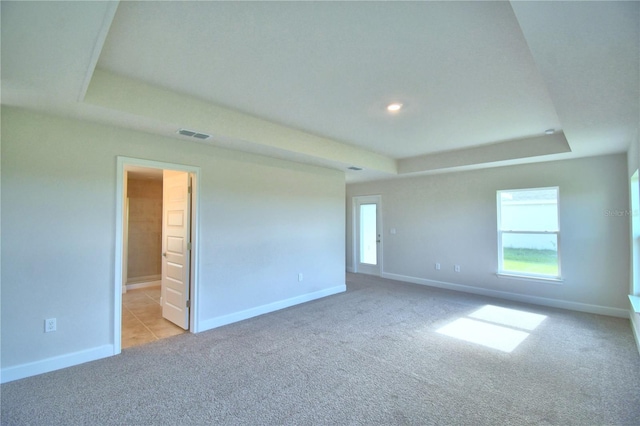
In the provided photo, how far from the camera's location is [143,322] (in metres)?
4.05

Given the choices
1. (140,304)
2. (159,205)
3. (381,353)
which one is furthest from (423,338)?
(159,205)

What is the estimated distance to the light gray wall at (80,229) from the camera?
2557 mm

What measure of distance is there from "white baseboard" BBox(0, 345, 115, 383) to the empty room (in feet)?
0.09

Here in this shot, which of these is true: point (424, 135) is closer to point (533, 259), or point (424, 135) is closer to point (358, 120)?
point (358, 120)

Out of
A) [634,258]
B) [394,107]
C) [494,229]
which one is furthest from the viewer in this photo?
[494,229]

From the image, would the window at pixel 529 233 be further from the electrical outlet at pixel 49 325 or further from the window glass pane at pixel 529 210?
the electrical outlet at pixel 49 325

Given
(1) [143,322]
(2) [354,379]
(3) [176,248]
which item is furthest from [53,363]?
(2) [354,379]

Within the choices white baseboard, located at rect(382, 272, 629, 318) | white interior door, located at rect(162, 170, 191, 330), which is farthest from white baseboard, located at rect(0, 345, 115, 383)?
white baseboard, located at rect(382, 272, 629, 318)

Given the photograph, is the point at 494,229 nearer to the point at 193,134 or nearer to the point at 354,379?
the point at 354,379

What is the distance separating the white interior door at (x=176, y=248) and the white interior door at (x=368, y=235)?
4646mm

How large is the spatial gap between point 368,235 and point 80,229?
5.90 meters

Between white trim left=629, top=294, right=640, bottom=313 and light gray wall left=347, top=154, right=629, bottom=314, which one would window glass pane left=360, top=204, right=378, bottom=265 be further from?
white trim left=629, top=294, right=640, bottom=313

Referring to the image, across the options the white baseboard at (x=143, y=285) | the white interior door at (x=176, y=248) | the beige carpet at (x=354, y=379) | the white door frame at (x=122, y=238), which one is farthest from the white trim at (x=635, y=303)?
the white baseboard at (x=143, y=285)

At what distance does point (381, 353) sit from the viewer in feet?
10.1
